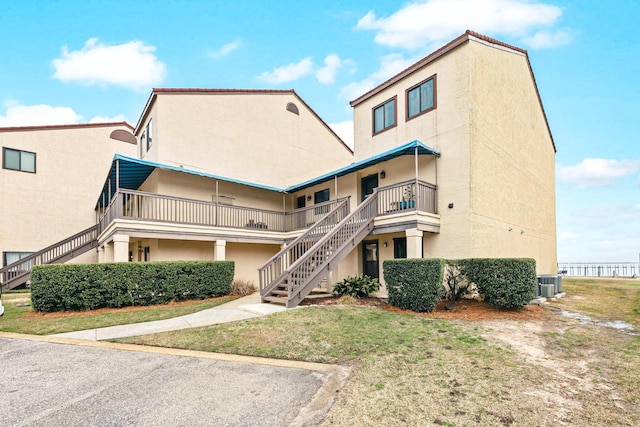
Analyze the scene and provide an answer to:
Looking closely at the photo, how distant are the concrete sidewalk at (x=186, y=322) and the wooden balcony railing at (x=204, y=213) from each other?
5.55m

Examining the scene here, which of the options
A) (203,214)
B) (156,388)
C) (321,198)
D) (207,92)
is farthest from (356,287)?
(207,92)

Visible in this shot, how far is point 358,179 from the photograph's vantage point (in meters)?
16.0

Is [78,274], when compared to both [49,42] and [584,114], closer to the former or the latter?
[49,42]

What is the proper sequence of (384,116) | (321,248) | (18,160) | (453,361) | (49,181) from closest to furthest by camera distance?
(453,361) < (321,248) < (384,116) < (18,160) < (49,181)

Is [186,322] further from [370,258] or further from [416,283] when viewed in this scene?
[370,258]

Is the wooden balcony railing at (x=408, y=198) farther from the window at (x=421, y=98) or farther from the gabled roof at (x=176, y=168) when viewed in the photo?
the window at (x=421, y=98)

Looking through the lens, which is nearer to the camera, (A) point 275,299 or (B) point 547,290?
(A) point 275,299

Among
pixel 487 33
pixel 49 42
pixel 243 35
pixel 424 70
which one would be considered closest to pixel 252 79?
pixel 243 35

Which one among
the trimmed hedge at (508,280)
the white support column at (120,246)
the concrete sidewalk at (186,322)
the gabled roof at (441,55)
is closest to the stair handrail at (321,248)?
the concrete sidewalk at (186,322)

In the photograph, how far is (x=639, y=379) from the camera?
4.84 metres

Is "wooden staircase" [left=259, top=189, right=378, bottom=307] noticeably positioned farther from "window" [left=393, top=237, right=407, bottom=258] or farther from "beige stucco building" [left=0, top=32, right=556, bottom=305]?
"window" [left=393, top=237, right=407, bottom=258]

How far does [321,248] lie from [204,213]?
22.6 ft

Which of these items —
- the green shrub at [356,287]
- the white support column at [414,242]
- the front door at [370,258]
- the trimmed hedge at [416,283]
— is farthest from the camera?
the front door at [370,258]

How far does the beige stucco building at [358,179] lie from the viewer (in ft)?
39.4
